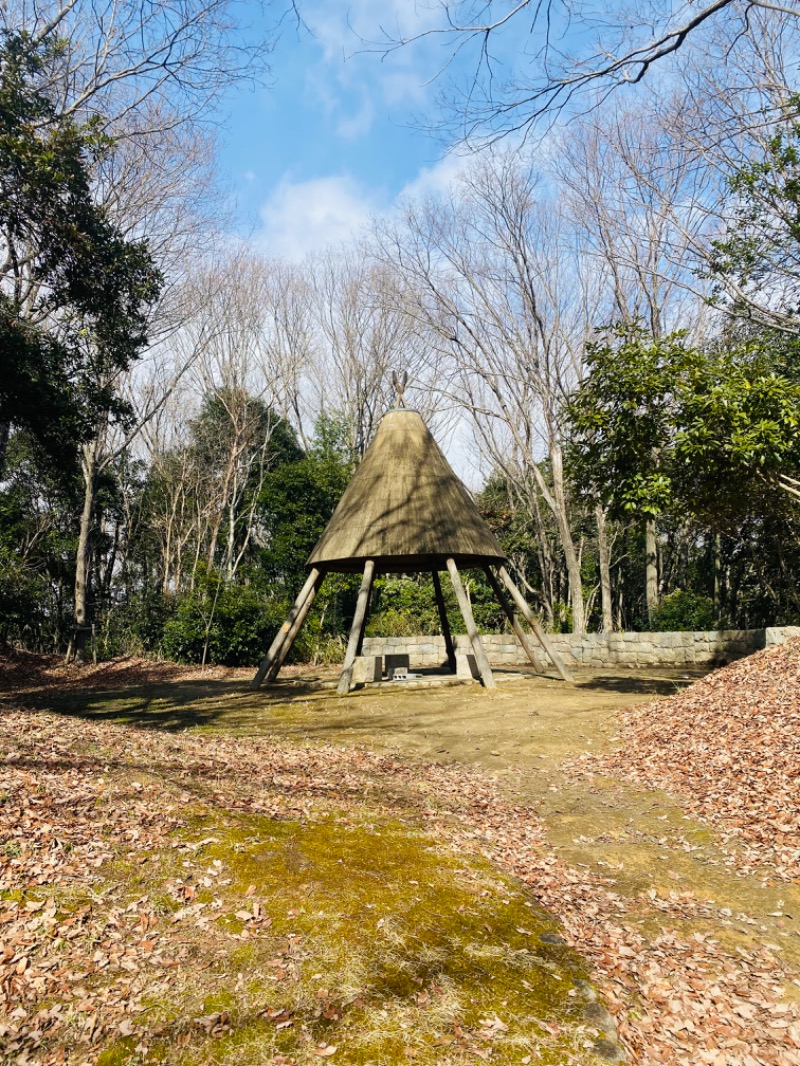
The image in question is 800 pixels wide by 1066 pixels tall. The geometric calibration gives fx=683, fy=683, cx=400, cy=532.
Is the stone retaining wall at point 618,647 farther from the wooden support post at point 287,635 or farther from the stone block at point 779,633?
the wooden support post at point 287,635

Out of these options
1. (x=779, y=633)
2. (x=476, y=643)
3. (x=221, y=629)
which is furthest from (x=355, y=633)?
(x=779, y=633)

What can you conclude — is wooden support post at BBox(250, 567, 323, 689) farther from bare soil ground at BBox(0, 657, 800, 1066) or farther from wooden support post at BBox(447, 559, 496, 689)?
bare soil ground at BBox(0, 657, 800, 1066)

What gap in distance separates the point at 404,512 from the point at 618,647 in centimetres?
734

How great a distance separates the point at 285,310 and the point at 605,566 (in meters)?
15.0

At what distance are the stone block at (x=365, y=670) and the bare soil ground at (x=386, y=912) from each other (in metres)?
6.37

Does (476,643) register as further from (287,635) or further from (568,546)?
(568,546)

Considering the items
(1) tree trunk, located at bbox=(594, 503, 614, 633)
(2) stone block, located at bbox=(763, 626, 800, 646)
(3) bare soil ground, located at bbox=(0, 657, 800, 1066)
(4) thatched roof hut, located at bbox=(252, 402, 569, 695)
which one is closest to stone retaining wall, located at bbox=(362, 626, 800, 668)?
(2) stone block, located at bbox=(763, 626, 800, 646)

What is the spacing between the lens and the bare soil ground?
256cm

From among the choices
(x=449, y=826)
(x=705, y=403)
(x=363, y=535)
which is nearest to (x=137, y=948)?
(x=449, y=826)

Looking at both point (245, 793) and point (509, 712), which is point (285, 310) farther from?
point (245, 793)

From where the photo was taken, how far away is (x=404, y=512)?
12469 mm

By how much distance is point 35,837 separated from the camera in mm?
3461

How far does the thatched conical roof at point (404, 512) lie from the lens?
12.1 meters

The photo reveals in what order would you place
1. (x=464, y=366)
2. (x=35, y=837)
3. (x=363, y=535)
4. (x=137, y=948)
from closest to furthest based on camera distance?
(x=137, y=948) → (x=35, y=837) → (x=363, y=535) → (x=464, y=366)
